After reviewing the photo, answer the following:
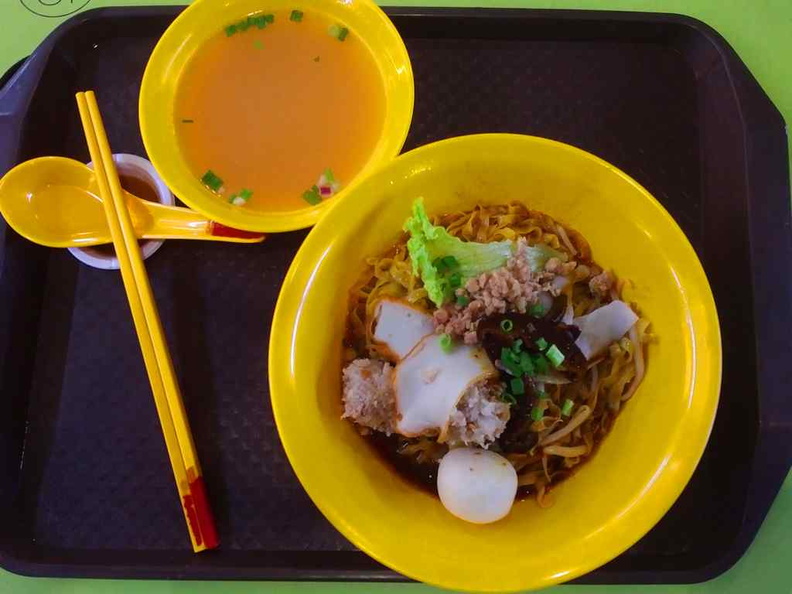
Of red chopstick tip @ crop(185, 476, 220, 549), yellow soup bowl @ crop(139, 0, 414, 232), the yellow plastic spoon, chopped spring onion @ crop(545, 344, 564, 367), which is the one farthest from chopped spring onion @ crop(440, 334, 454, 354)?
red chopstick tip @ crop(185, 476, 220, 549)

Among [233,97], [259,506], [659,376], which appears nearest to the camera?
[659,376]

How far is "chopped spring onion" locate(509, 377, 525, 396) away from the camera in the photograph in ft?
4.19

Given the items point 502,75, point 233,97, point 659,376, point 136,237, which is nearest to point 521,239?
point 659,376

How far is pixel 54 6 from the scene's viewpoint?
1.81m

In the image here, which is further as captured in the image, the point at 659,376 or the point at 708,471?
the point at 708,471

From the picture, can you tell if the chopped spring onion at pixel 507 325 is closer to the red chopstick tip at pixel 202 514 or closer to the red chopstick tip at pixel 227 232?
the red chopstick tip at pixel 227 232

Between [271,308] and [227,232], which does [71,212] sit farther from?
[271,308]

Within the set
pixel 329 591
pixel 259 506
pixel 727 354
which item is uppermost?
pixel 727 354

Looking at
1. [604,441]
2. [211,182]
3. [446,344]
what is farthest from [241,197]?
[604,441]

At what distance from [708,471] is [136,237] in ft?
5.03

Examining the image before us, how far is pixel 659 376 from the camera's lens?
52.8 inches

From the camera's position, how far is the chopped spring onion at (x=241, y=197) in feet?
5.18

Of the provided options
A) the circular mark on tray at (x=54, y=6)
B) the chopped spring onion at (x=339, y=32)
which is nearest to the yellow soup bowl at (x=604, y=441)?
the chopped spring onion at (x=339, y=32)

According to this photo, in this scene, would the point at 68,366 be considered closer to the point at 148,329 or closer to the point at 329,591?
the point at 148,329
